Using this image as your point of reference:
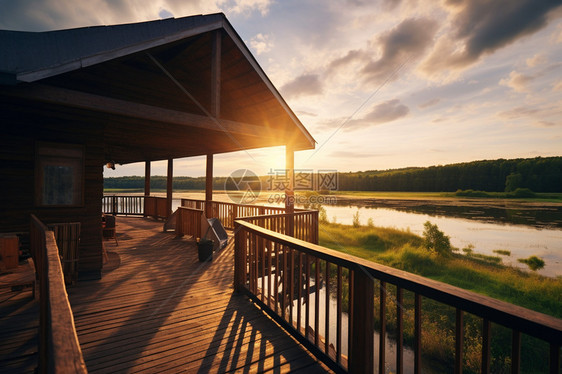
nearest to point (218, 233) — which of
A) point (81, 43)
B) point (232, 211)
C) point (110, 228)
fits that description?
point (232, 211)

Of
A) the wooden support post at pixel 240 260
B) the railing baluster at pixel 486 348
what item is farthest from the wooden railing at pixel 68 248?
the railing baluster at pixel 486 348

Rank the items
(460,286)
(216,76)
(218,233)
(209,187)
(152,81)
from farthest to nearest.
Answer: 1. (460,286)
2. (209,187)
3. (218,233)
4. (152,81)
5. (216,76)

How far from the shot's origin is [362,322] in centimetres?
216

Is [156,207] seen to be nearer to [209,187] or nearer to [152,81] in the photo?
[209,187]

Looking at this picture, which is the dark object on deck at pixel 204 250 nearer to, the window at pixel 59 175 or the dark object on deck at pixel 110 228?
the window at pixel 59 175

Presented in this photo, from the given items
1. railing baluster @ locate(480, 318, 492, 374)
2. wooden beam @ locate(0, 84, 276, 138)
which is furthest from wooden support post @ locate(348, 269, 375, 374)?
wooden beam @ locate(0, 84, 276, 138)

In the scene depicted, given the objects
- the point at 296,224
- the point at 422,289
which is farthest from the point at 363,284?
the point at 296,224

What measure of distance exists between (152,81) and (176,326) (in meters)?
6.49

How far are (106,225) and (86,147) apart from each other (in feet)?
11.1

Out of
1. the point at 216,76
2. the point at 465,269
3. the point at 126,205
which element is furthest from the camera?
the point at 126,205

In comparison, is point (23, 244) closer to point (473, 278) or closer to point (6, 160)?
point (6, 160)

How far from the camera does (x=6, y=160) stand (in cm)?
532

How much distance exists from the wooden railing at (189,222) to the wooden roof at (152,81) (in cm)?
245

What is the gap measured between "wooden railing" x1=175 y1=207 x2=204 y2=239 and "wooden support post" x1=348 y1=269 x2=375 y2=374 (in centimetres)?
671
